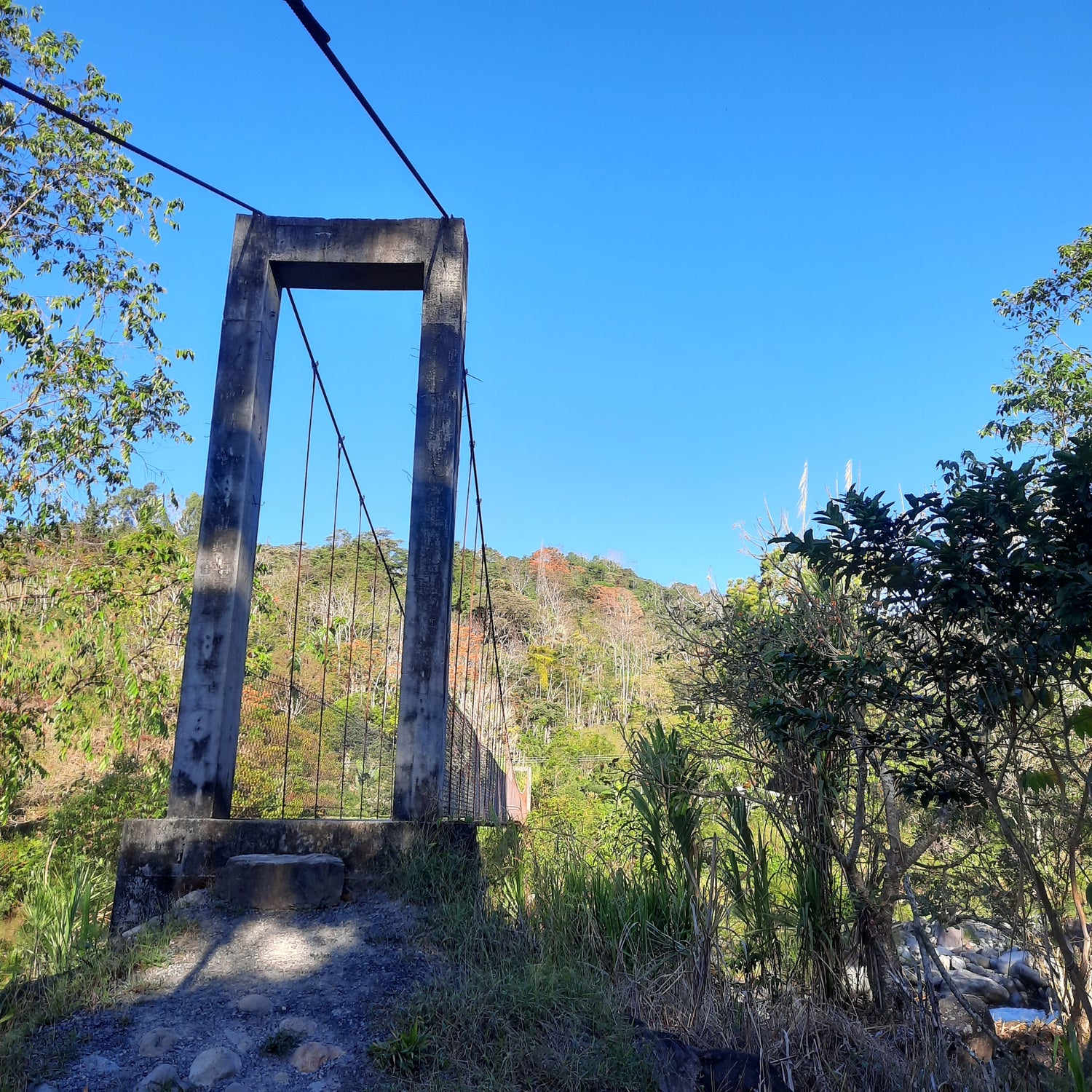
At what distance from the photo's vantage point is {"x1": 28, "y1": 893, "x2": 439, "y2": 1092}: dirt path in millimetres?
2586

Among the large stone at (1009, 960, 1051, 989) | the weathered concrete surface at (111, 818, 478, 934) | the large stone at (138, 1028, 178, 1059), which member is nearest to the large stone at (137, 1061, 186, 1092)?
the large stone at (138, 1028, 178, 1059)

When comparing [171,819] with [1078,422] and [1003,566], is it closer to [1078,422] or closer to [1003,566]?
[1003,566]

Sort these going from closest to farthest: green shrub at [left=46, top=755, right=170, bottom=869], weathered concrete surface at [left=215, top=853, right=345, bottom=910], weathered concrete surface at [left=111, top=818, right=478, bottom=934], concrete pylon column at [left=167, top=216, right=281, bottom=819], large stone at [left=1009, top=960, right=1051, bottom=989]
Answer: weathered concrete surface at [left=215, top=853, right=345, bottom=910] < weathered concrete surface at [left=111, top=818, right=478, bottom=934] < concrete pylon column at [left=167, top=216, right=281, bottom=819] < green shrub at [left=46, top=755, right=170, bottom=869] < large stone at [left=1009, top=960, right=1051, bottom=989]

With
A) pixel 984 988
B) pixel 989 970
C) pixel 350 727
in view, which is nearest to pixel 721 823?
pixel 984 988

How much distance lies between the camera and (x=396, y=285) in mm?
5203

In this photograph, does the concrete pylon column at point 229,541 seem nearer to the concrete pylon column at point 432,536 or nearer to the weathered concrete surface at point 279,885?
the weathered concrete surface at point 279,885

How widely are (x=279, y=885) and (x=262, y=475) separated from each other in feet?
7.13

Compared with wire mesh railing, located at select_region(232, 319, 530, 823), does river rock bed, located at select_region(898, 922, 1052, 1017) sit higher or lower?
lower

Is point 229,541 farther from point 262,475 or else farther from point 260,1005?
point 260,1005

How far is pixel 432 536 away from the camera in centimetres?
458

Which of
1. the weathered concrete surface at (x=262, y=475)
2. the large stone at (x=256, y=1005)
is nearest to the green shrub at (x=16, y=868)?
the weathered concrete surface at (x=262, y=475)

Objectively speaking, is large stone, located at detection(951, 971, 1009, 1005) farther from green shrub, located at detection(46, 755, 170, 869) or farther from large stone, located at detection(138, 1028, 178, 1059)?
large stone, located at detection(138, 1028, 178, 1059)

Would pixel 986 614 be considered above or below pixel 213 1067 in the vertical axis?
above

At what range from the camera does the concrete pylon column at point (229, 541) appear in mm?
4340
